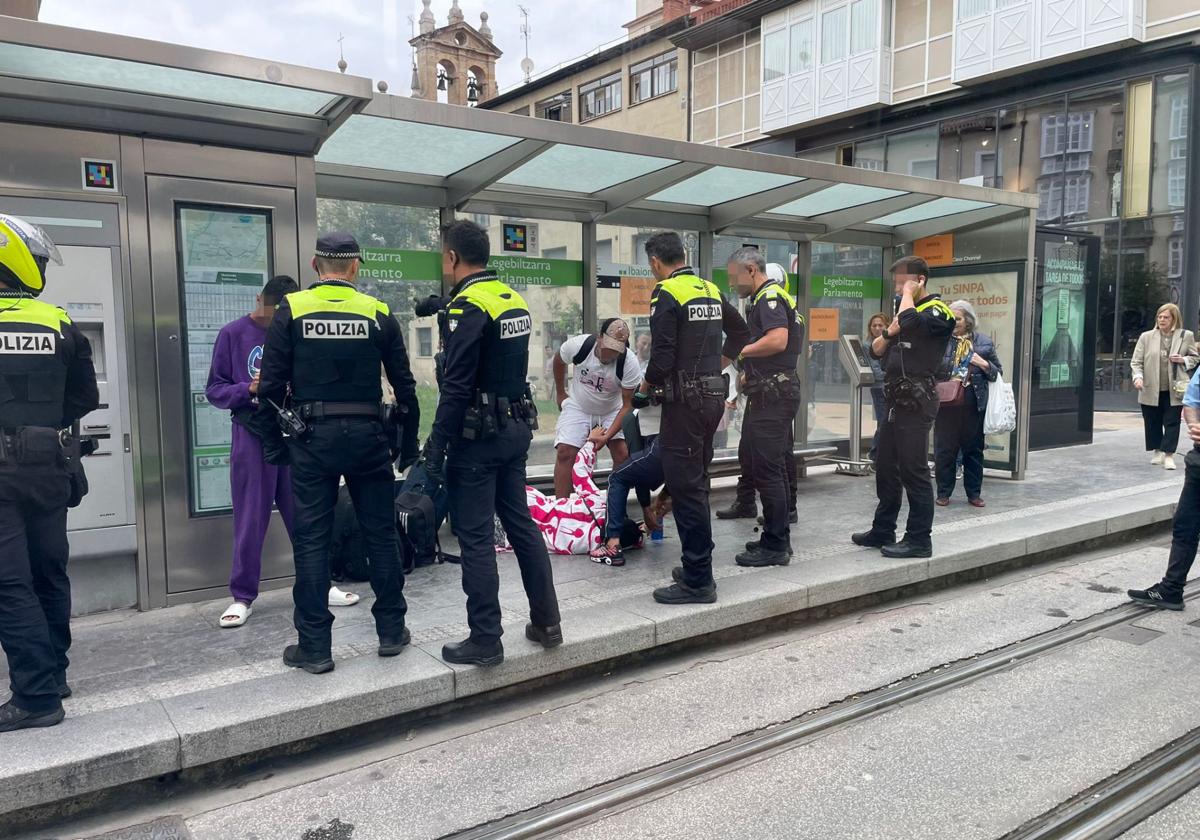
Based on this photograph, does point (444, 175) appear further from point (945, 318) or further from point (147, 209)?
point (945, 318)

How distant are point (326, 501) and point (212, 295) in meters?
1.91

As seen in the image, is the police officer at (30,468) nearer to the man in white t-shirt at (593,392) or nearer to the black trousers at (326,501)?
the black trousers at (326,501)

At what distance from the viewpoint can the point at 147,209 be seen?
486 cm

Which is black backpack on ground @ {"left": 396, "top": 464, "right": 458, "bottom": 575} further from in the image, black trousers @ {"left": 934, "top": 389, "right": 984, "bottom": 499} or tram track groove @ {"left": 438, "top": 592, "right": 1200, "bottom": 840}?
black trousers @ {"left": 934, "top": 389, "right": 984, "bottom": 499}

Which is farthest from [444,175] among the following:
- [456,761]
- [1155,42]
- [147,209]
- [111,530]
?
[1155,42]

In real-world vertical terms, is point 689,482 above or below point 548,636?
above

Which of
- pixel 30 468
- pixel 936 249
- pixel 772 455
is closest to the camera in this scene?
pixel 30 468

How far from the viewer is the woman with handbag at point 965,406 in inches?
305

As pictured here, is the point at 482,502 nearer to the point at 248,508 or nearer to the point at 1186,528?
the point at 248,508

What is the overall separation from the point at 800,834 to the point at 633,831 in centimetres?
57

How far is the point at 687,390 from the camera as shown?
491 cm

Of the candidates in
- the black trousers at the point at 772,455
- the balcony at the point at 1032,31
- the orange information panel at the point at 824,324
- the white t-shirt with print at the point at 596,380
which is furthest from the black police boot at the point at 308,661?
the balcony at the point at 1032,31

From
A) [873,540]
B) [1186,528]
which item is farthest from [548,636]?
[1186,528]

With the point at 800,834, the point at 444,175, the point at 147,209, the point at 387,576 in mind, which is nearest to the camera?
the point at 800,834
